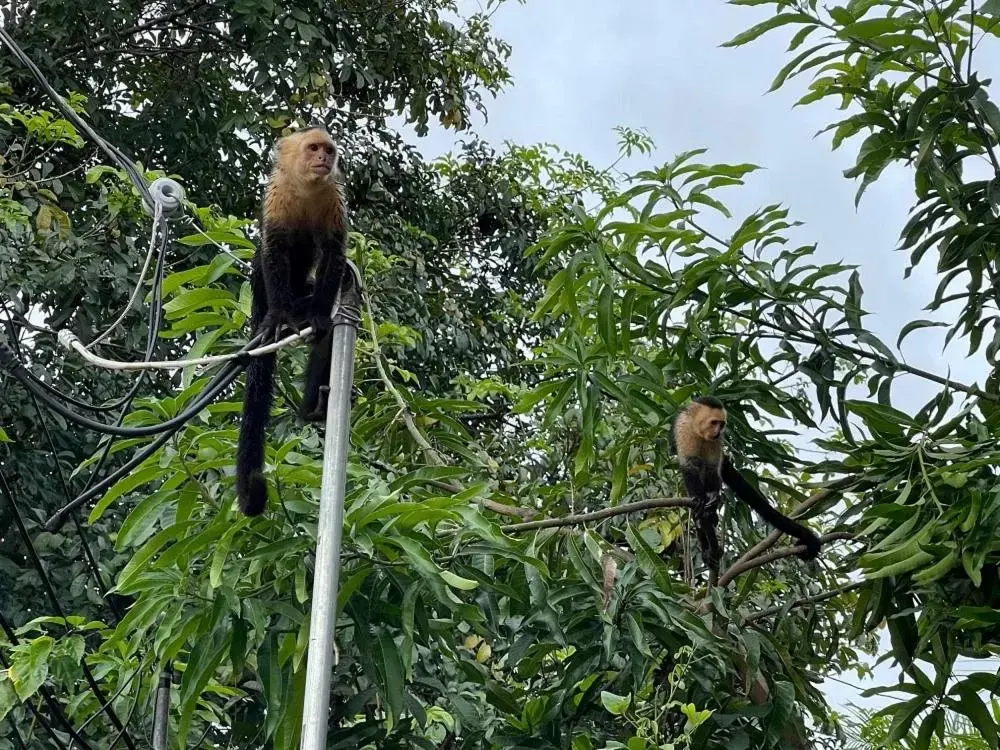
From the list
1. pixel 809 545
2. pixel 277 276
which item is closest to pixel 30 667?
pixel 277 276

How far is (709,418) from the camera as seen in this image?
4.33 meters

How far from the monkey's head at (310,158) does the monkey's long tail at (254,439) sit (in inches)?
21.2

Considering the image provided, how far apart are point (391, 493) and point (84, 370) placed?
3.75m

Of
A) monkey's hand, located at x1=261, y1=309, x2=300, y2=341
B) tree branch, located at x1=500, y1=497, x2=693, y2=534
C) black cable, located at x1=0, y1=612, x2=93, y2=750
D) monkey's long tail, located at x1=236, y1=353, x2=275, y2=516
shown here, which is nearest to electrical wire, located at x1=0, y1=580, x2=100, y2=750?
black cable, located at x1=0, y1=612, x2=93, y2=750

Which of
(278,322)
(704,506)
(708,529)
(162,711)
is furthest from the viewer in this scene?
(708,529)

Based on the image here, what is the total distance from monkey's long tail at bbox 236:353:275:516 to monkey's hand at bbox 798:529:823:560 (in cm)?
161

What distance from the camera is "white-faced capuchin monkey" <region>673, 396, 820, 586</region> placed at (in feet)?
14.3

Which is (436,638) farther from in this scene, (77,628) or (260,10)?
(260,10)

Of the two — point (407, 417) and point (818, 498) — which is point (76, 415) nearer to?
point (407, 417)

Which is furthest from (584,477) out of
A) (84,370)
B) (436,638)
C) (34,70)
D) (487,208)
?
(487,208)

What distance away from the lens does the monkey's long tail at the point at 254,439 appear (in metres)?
3.04

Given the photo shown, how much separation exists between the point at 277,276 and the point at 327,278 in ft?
0.90

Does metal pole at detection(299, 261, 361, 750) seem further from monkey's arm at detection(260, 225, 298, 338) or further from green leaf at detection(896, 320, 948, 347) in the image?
green leaf at detection(896, 320, 948, 347)

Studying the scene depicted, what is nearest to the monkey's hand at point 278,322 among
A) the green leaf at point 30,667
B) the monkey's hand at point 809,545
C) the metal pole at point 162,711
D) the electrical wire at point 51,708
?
the electrical wire at point 51,708
